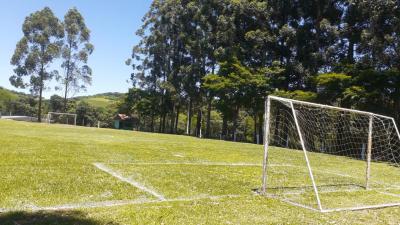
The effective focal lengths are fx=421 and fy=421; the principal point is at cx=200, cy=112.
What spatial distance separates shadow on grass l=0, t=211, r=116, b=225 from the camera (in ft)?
20.2

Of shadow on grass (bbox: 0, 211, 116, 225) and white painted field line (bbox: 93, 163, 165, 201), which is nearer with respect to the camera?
shadow on grass (bbox: 0, 211, 116, 225)

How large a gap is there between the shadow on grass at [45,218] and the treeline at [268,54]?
24447 mm

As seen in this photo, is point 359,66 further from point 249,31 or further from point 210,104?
point 210,104

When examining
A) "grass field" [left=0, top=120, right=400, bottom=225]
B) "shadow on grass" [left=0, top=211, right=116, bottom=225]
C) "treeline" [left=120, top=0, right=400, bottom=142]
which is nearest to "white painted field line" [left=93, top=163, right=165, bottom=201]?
"grass field" [left=0, top=120, right=400, bottom=225]

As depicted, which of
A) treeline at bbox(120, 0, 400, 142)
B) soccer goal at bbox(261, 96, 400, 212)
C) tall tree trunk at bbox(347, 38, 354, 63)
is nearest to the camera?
soccer goal at bbox(261, 96, 400, 212)

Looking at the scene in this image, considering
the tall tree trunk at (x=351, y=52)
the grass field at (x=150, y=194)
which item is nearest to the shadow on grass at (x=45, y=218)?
the grass field at (x=150, y=194)

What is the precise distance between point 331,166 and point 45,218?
46.6ft

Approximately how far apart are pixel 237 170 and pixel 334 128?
35.9ft

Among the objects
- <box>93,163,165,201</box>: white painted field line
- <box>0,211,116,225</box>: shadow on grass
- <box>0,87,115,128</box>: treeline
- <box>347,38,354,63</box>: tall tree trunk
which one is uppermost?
<box>347,38,354,63</box>: tall tree trunk

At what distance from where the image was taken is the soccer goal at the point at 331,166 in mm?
9766

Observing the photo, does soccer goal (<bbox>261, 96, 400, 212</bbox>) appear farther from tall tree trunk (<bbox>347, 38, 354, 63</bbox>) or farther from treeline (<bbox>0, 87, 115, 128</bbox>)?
treeline (<bbox>0, 87, 115, 128</bbox>)

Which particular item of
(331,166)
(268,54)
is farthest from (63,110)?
(331,166)

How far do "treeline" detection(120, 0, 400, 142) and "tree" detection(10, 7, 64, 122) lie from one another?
1315cm

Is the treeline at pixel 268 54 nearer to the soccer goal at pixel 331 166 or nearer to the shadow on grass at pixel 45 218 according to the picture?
the soccer goal at pixel 331 166
